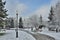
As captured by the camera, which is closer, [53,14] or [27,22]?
[53,14]

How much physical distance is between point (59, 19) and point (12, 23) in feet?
184

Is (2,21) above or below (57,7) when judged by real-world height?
below

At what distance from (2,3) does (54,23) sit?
25.4m

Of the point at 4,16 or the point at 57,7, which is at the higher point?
the point at 57,7

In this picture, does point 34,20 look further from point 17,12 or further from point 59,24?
point 17,12

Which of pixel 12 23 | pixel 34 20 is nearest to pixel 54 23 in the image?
pixel 12 23

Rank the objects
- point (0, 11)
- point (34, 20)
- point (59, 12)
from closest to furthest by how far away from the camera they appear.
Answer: point (0, 11), point (59, 12), point (34, 20)

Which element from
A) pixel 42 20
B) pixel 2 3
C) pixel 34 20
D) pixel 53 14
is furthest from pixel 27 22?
pixel 2 3

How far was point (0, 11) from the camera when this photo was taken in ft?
115

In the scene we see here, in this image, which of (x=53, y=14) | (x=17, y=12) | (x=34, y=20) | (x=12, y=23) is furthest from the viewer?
(x=34, y=20)

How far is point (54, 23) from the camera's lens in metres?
56.8

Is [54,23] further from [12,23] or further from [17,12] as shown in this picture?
[12,23]

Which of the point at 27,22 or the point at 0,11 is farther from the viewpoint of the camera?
the point at 27,22

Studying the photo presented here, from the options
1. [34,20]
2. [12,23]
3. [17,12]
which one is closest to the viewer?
[17,12]
